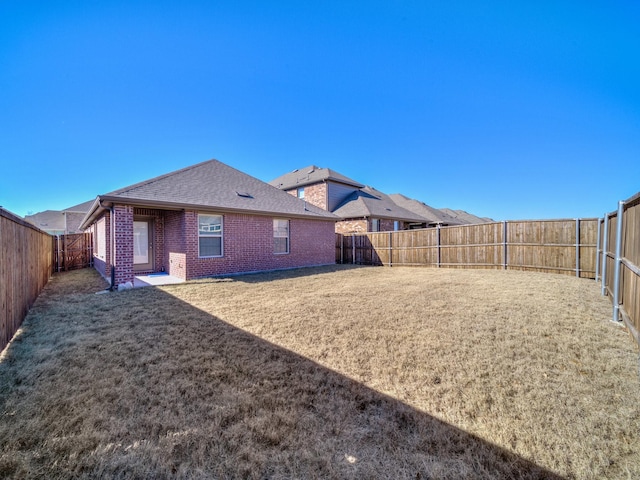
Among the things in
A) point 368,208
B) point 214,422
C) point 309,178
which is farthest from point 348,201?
point 214,422

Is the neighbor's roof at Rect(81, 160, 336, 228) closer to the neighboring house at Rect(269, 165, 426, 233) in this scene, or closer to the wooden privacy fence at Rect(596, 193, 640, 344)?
the neighboring house at Rect(269, 165, 426, 233)

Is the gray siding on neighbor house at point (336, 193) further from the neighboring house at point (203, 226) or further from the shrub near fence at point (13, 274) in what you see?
the shrub near fence at point (13, 274)

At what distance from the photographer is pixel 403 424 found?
2.41 m

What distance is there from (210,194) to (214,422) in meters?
9.83

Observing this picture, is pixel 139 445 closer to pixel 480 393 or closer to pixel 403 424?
pixel 403 424

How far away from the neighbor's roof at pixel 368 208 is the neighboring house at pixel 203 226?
18.4ft

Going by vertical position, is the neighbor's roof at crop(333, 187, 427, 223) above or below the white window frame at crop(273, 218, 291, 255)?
above

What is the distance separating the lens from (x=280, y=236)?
12.9 metres

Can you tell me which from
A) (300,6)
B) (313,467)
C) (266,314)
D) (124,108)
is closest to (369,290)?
(266,314)

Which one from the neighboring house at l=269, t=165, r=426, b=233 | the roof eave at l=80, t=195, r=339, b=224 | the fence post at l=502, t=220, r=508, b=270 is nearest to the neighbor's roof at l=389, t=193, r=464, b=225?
the neighboring house at l=269, t=165, r=426, b=233

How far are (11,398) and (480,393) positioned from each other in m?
4.73

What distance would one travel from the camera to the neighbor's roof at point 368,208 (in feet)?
63.5

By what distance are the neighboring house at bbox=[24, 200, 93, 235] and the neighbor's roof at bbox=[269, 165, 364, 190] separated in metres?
22.6

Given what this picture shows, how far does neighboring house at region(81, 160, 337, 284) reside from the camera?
8.56 m
